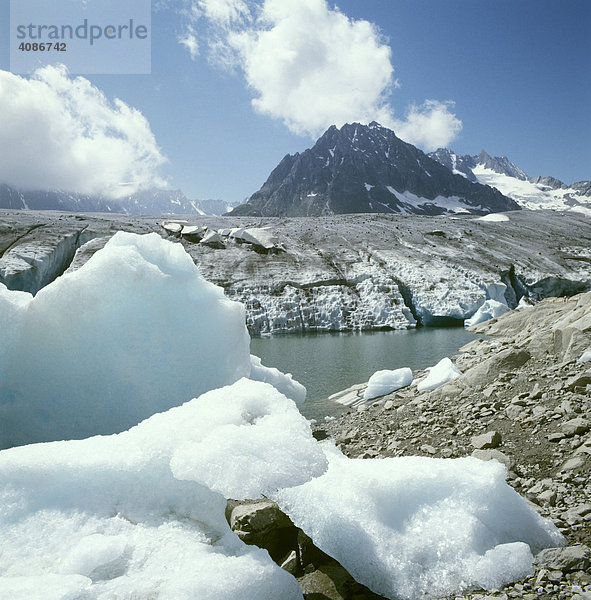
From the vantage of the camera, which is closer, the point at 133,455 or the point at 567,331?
the point at 133,455

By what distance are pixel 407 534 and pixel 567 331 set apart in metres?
5.94

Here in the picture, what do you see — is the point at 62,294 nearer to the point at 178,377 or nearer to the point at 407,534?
the point at 178,377

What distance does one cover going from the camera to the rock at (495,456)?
433 centimetres

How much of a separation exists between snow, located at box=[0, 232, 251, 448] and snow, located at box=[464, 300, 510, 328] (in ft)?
93.9

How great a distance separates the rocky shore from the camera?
2.75 metres

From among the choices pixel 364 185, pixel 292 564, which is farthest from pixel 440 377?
pixel 364 185

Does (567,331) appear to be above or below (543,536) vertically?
above

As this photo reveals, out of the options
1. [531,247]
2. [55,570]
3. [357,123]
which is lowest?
[55,570]

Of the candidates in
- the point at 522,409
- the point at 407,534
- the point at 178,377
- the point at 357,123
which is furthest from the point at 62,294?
the point at 357,123

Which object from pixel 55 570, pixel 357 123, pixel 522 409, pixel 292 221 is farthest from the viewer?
pixel 357 123

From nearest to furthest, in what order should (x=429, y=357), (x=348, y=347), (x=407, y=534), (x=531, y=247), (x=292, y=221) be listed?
(x=407, y=534)
(x=429, y=357)
(x=348, y=347)
(x=531, y=247)
(x=292, y=221)

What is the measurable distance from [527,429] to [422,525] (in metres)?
2.80

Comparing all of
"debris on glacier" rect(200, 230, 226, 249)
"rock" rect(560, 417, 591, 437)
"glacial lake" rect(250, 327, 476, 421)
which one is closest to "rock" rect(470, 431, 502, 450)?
"rock" rect(560, 417, 591, 437)

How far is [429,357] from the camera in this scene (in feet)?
57.1
